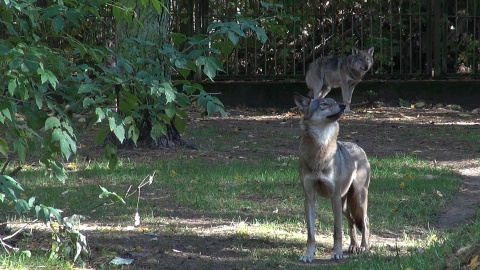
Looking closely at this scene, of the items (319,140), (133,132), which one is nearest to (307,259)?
(319,140)

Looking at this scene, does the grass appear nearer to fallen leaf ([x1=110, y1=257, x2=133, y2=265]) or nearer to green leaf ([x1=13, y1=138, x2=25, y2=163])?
fallen leaf ([x1=110, y1=257, x2=133, y2=265])

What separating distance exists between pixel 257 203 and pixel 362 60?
10.3m

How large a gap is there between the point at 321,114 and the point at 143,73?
6.21 ft

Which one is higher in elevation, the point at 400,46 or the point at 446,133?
the point at 400,46

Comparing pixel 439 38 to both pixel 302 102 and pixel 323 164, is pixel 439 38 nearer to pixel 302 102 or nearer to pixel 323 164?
pixel 302 102

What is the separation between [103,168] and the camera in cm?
1164

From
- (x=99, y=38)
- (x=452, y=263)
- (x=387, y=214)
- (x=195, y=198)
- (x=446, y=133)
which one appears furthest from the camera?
(x=99, y=38)

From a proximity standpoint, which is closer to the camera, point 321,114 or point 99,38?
point 321,114

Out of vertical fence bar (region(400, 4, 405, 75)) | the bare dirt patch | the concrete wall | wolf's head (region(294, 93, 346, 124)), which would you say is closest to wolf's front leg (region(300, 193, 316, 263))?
the bare dirt patch

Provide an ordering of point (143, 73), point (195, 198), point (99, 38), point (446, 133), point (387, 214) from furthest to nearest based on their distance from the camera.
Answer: point (99, 38) → point (446, 133) → point (195, 198) → point (387, 214) → point (143, 73)

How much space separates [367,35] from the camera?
2123 cm

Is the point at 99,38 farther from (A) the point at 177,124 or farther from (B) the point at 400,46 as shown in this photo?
(A) the point at 177,124

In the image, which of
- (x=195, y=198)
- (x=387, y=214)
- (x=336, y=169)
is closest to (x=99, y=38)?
(x=195, y=198)

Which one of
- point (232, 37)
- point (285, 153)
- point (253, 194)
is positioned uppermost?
point (232, 37)
